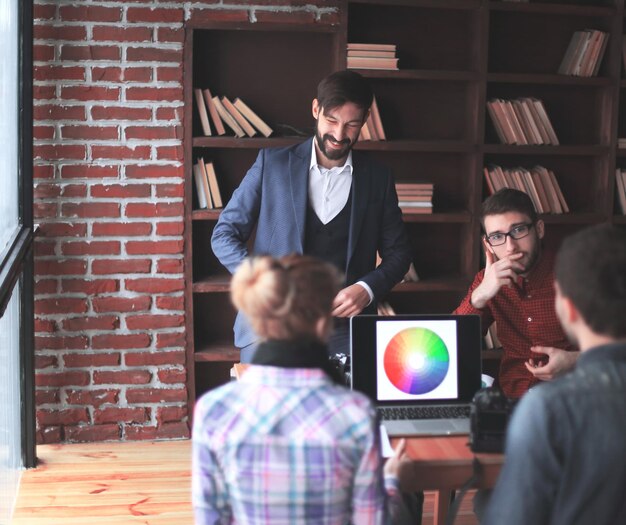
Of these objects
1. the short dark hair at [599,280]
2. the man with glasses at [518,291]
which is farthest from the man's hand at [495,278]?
the short dark hair at [599,280]

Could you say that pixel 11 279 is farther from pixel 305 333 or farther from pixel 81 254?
pixel 305 333

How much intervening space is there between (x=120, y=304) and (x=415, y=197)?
4.58ft

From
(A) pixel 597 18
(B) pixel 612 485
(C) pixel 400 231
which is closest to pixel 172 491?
(C) pixel 400 231

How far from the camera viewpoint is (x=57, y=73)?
353cm

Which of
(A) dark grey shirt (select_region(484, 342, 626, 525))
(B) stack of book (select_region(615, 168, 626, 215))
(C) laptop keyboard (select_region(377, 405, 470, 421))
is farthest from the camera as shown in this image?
(B) stack of book (select_region(615, 168, 626, 215))

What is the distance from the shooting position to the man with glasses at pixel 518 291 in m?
2.53

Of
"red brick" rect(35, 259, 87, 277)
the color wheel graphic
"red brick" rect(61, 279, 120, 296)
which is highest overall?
"red brick" rect(35, 259, 87, 277)

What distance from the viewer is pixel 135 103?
359cm

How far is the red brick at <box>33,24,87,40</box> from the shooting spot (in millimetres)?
3498

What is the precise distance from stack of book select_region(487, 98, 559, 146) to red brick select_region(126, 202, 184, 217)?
→ 1479mm

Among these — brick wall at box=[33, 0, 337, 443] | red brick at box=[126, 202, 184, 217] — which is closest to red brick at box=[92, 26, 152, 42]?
brick wall at box=[33, 0, 337, 443]

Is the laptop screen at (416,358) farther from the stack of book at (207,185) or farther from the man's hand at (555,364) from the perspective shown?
the stack of book at (207,185)

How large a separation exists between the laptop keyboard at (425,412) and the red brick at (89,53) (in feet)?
7.14

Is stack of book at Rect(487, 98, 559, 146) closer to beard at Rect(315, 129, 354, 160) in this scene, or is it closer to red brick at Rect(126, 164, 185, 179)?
beard at Rect(315, 129, 354, 160)
